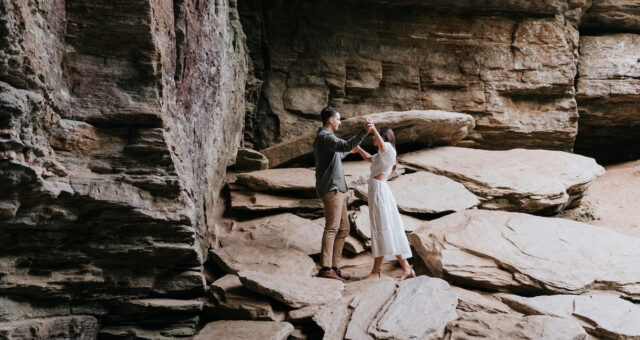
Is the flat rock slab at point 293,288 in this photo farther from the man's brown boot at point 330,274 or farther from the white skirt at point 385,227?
the white skirt at point 385,227

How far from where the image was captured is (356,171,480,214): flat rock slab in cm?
758

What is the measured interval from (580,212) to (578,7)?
604 centimetres

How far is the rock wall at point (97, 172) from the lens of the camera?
3756 mm

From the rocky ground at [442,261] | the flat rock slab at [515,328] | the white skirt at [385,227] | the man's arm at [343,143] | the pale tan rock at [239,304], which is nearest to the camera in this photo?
the flat rock slab at [515,328]

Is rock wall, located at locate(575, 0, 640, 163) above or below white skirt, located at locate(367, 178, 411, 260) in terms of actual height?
above

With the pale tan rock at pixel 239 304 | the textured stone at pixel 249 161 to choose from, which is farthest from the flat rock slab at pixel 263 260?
the textured stone at pixel 249 161

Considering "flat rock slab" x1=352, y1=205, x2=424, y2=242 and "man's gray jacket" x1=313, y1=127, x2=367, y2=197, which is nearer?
"man's gray jacket" x1=313, y1=127, x2=367, y2=197

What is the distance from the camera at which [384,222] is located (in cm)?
590

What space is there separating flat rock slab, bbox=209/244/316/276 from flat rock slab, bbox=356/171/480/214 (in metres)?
2.07

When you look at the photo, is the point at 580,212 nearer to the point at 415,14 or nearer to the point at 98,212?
the point at 415,14

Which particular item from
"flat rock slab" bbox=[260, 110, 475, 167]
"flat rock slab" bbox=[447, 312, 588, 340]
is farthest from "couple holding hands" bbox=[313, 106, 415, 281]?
"flat rock slab" bbox=[260, 110, 475, 167]

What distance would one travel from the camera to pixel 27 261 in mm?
4297

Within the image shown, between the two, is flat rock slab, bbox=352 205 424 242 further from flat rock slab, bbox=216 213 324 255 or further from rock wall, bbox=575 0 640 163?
rock wall, bbox=575 0 640 163

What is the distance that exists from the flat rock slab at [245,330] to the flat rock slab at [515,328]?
1.72 metres
